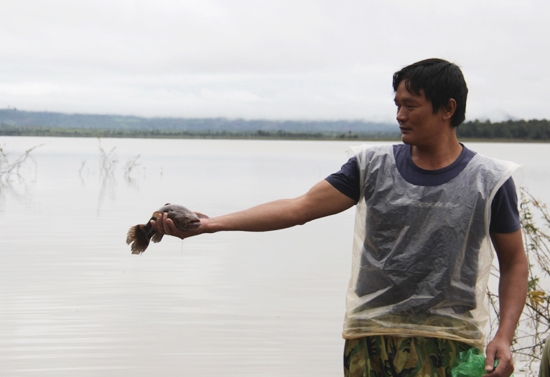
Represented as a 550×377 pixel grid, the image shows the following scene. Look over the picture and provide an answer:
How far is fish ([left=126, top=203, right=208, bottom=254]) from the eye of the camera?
3215 mm

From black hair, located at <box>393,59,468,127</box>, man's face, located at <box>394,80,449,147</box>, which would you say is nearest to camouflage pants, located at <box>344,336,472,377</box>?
man's face, located at <box>394,80,449,147</box>

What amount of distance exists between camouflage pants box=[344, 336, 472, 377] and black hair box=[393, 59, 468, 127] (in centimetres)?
82

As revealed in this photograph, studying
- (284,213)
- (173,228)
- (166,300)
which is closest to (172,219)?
(173,228)

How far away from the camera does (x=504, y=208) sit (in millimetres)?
3049

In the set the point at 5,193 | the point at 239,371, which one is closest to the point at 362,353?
the point at 239,371

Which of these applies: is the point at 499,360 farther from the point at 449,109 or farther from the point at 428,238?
the point at 449,109

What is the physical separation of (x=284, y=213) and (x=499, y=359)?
2.95ft

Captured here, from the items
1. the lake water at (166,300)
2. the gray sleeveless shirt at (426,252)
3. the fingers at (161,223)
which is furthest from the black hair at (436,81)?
the lake water at (166,300)

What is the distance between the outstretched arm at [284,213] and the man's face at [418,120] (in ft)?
1.06

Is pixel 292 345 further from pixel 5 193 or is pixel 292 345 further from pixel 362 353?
pixel 5 193

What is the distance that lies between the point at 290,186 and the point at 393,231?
26062 millimetres

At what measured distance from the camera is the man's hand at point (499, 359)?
2.92 m

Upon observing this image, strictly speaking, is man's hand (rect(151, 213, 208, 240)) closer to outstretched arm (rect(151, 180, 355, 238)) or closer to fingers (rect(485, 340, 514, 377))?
outstretched arm (rect(151, 180, 355, 238))

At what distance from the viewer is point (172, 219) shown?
324 centimetres
